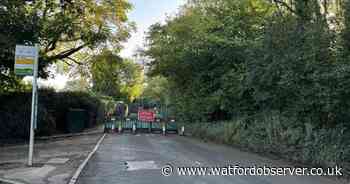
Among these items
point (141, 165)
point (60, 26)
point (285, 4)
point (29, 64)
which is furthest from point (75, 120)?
point (141, 165)

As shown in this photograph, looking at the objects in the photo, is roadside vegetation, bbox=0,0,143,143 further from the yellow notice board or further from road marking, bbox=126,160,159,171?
road marking, bbox=126,160,159,171

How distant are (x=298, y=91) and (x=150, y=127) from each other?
16.3m

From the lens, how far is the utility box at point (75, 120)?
2702cm

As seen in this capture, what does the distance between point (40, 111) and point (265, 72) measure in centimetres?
1292

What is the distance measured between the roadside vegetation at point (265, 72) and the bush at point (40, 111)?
692 centimetres

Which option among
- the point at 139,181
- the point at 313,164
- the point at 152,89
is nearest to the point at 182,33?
the point at 313,164

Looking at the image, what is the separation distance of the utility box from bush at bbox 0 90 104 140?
1.37ft

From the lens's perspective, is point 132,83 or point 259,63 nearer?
point 259,63

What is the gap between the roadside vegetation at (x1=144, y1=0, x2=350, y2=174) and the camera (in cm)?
1208

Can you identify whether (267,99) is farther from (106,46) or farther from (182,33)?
(106,46)

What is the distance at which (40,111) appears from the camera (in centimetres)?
2186

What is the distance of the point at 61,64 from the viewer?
31109 mm

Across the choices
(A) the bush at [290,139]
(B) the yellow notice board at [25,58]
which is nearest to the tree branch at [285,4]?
(A) the bush at [290,139]

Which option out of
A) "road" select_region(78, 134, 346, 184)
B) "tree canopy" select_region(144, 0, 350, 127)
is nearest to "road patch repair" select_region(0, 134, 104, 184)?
"road" select_region(78, 134, 346, 184)
